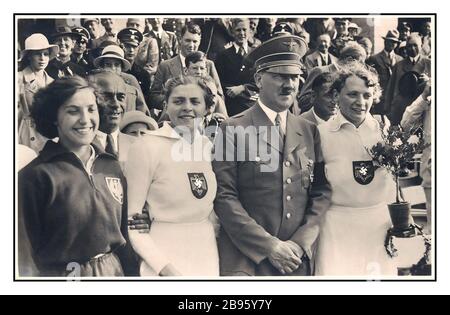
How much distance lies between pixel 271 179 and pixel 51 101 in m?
1.67

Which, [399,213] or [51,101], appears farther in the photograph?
[399,213]

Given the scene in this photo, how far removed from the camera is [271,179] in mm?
5223

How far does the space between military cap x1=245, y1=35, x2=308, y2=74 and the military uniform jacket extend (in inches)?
12.2

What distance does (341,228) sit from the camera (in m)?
5.29

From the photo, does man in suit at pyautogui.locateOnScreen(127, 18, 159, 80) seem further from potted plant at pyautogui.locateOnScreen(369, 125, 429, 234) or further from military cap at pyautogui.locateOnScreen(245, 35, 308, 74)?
potted plant at pyautogui.locateOnScreen(369, 125, 429, 234)

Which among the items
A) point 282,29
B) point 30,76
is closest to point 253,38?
point 282,29

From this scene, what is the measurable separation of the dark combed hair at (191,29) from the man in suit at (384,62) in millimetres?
1245

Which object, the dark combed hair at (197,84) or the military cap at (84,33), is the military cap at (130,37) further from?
the dark combed hair at (197,84)

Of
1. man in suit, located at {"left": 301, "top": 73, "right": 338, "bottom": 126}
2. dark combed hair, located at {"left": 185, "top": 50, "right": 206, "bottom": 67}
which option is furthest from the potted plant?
dark combed hair, located at {"left": 185, "top": 50, "right": 206, "bottom": 67}

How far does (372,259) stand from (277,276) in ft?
2.33

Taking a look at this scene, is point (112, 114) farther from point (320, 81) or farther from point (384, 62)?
point (384, 62)

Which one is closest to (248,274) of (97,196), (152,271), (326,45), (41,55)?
(152,271)

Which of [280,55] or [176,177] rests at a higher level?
[280,55]

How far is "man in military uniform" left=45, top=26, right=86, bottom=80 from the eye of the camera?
522cm
